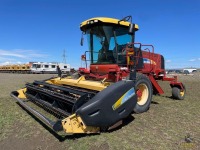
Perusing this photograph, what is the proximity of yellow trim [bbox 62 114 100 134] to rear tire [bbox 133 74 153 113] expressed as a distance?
228 cm

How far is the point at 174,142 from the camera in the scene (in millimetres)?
4250

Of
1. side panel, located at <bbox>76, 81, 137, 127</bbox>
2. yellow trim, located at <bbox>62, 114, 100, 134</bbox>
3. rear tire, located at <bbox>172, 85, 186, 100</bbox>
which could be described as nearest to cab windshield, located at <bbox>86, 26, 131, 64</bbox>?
side panel, located at <bbox>76, 81, 137, 127</bbox>

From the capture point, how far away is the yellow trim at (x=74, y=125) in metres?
4.09

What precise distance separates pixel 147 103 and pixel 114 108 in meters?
2.13

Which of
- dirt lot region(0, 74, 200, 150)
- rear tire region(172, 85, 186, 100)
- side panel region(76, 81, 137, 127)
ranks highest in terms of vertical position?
side panel region(76, 81, 137, 127)

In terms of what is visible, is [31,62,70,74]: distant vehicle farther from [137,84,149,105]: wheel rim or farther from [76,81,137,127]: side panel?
[76,81,137,127]: side panel

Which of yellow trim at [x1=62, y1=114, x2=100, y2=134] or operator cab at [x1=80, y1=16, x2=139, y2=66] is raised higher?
operator cab at [x1=80, y1=16, x2=139, y2=66]

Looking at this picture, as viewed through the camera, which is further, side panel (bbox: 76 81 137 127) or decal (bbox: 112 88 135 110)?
decal (bbox: 112 88 135 110)

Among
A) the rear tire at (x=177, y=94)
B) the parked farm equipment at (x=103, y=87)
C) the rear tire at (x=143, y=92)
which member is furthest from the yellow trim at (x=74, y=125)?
the rear tire at (x=177, y=94)

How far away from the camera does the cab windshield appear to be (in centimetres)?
754

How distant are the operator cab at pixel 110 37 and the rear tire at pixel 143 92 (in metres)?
1.16

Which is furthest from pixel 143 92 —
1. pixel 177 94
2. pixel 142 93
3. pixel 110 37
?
pixel 177 94

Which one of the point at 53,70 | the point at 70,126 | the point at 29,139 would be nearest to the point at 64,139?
the point at 70,126

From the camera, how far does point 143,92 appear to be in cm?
659
